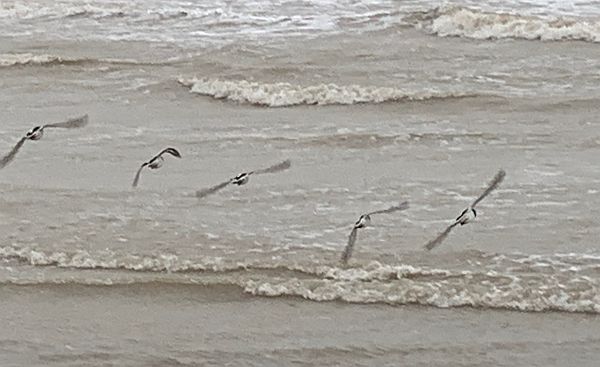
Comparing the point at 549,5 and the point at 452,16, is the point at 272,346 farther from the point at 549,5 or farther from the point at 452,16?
the point at 549,5

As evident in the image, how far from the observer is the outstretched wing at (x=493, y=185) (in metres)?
7.89

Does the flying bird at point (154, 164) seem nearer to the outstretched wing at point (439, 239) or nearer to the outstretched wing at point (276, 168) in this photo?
the outstretched wing at point (276, 168)

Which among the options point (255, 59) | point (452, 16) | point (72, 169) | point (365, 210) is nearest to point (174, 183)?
point (72, 169)

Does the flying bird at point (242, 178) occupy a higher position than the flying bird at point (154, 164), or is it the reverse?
the flying bird at point (154, 164)

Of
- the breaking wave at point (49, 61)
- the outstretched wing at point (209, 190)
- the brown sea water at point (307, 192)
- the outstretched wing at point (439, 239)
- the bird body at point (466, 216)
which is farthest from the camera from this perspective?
the breaking wave at point (49, 61)

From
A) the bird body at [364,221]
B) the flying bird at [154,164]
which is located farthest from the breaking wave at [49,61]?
the bird body at [364,221]

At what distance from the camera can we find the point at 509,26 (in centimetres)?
1317

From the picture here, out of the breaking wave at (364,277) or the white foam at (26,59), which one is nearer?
the breaking wave at (364,277)

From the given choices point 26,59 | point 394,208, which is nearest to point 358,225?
point 394,208

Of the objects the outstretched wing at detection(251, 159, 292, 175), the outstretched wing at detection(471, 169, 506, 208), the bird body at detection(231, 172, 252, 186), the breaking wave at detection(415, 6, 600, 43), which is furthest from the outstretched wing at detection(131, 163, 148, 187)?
the breaking wave at detection(415, 6, 600, 43)

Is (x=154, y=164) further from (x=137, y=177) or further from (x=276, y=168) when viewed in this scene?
(x=276, y=168)

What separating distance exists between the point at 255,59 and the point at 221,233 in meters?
5.29

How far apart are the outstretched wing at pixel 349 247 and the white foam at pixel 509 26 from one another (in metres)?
6.16

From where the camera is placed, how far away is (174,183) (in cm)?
848
